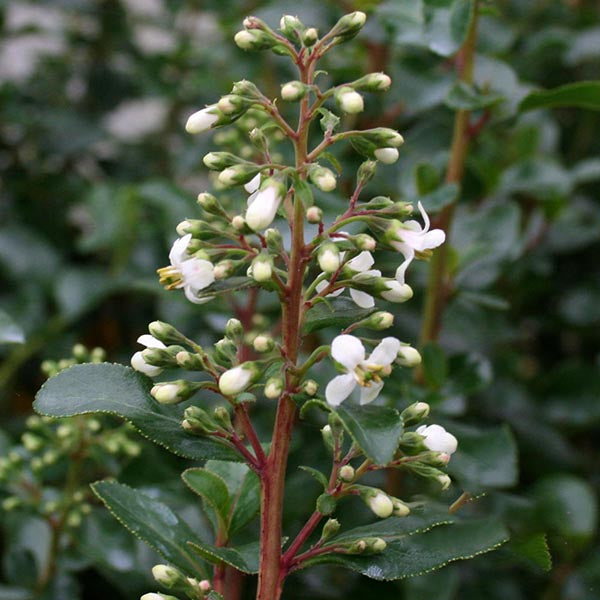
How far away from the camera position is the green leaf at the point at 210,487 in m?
1.07

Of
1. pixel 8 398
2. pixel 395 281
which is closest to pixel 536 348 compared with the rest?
pixel 8 398

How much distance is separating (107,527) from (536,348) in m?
1.45

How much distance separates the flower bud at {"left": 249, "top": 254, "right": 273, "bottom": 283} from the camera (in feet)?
2.98

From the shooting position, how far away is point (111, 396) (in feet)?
3.28

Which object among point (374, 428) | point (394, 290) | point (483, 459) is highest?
point (394, 290)

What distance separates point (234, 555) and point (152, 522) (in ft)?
0.37

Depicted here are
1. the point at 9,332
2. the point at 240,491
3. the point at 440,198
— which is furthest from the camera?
the point at 440,198

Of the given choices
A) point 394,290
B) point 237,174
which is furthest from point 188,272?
point 394,290

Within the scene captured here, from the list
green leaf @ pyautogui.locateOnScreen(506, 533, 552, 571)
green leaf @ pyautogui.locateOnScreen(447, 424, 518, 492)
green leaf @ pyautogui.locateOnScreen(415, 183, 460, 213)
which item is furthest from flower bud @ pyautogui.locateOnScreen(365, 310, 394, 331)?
green leaf @ pyautogui.locateOnScreen(447, 424, 518, 492)

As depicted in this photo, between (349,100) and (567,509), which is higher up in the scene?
(349,100)

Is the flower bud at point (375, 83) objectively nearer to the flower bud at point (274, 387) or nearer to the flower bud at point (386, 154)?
the flower bud at point (386, 154)

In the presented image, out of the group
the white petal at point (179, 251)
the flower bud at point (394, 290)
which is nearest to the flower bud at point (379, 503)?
the flower bud at point (394, 290)

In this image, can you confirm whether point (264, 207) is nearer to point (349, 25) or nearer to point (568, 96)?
point (349, 25)

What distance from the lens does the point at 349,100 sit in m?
0.95
